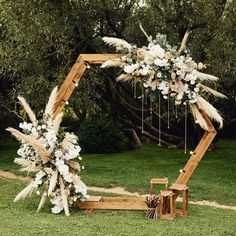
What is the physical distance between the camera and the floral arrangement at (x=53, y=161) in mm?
10188

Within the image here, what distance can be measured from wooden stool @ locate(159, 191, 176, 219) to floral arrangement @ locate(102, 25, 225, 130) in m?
1.46

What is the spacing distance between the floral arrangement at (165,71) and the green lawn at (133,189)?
1886 millimetres

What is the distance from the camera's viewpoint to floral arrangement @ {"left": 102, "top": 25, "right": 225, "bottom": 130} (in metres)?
10.0

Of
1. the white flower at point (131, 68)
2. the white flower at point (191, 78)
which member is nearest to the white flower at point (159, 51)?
the white flower at point (131, 68)

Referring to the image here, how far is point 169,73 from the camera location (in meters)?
10.1

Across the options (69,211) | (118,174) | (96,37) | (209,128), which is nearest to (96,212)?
(69,211)

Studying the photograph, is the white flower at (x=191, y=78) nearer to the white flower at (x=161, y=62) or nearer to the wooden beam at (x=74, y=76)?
the white flower at (x=161, y=62)

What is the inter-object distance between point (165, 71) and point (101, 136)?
11.4 meters

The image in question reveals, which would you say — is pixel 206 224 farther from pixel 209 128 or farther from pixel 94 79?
pixel 94 79

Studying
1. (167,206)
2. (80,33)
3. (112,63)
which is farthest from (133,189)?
(80,33)

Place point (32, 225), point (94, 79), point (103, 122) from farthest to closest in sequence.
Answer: point (103, 122)
point (94, 79)
point (32, 225)

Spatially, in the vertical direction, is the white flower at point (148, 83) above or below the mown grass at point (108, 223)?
above

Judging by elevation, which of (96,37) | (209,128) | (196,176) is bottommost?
(196,176)

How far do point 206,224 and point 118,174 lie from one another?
20.5 ft
